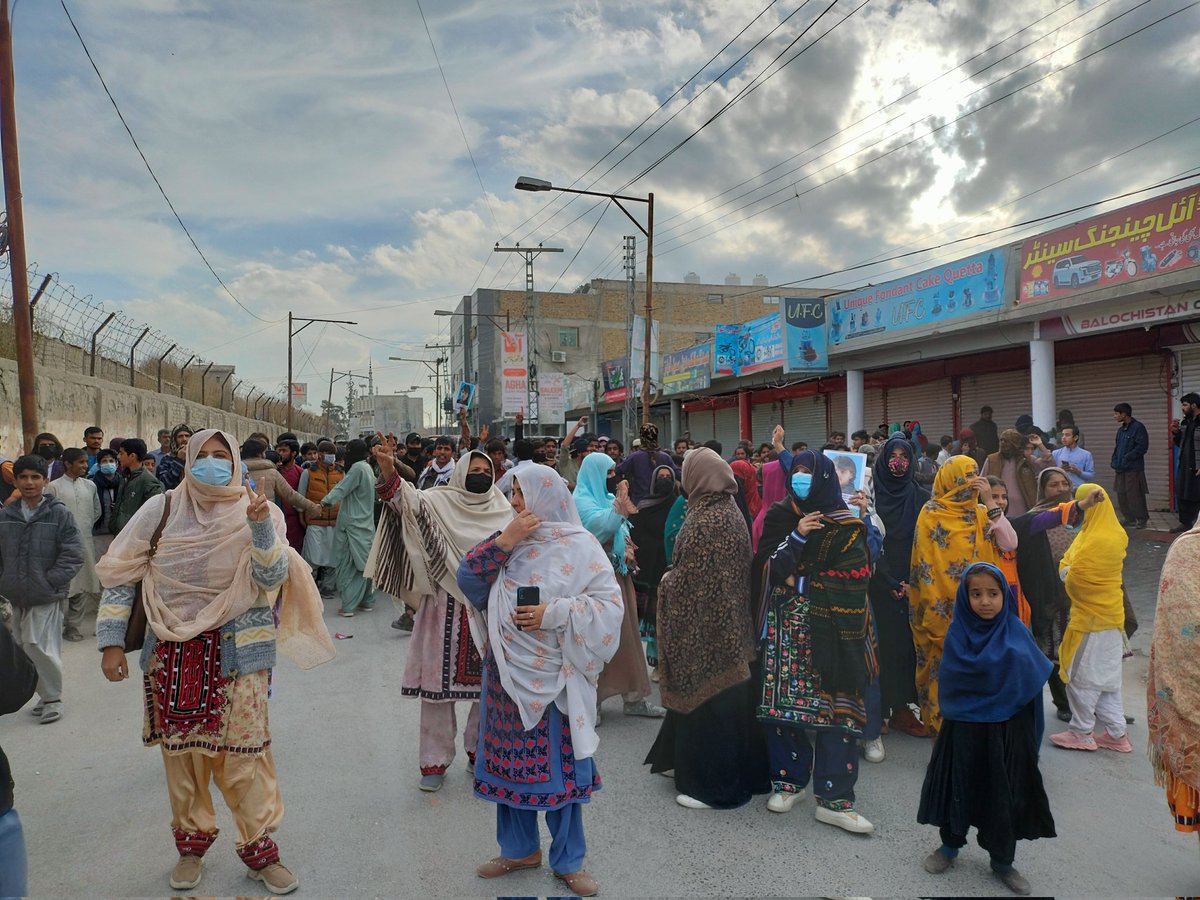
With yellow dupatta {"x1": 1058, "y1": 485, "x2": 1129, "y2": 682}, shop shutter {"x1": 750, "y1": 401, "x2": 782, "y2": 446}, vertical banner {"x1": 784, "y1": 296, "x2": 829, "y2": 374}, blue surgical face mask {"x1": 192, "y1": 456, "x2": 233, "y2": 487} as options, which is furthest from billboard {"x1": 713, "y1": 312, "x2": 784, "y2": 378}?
blue surgical face mask {"x1": 192, "y1": 456, "x2": 233, "y2": 487}

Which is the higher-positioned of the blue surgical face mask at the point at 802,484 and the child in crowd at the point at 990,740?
the blue surgical face mask at the point at 802,484

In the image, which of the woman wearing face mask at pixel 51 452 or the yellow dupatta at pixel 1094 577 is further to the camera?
the woman wearing face mask at pixel 51 452

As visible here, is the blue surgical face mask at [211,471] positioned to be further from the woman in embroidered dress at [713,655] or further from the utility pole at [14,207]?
the utility pole at [14,207]

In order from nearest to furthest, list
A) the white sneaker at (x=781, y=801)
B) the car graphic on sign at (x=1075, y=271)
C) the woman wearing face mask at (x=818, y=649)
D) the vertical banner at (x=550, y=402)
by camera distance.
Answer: the woman wearing face mask at (x=818, y=649)
the white sneaker at (x=781, y=801)
the car graphic on sign at (x=1075, y=271)
the vertical banner at (x=550, y=402)

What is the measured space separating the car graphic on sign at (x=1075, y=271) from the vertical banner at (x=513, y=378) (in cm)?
1428

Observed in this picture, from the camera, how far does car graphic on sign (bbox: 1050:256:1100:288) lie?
33.4ft

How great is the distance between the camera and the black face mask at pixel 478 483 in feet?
13.3

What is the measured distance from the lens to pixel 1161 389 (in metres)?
11.2

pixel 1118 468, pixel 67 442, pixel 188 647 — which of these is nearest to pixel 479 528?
pixel 188 647

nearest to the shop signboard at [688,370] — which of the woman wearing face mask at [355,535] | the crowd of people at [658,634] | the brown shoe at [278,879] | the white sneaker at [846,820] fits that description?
the woman wearing face mask at [355,535]

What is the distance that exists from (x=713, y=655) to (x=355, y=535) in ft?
18.1

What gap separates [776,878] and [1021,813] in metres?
0.94

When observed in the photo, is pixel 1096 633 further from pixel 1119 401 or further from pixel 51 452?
pixel 1119 401

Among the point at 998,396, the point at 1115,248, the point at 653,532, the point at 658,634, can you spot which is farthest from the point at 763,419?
the point at 658,634
